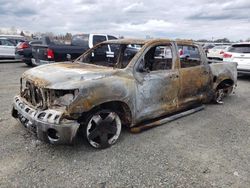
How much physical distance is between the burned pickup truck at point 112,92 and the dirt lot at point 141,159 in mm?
313

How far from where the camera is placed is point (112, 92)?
3.81 metres

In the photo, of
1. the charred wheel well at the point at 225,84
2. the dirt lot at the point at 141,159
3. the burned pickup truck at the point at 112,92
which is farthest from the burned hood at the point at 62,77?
the charred wheel well at the point at 225,84

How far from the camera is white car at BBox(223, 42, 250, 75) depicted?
390 inches

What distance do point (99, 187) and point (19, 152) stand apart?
1502 millimetres

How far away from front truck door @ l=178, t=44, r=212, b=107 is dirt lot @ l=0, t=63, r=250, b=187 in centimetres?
65

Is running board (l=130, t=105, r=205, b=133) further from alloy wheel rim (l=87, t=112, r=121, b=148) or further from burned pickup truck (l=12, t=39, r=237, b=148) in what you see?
alloy wheel rim (l=87, t=112, r=121, b=148)

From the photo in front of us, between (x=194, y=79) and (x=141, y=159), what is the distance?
2.46 m

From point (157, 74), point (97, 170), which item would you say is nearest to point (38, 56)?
point (157, 74)

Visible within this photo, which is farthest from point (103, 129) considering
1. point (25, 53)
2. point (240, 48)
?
point (25, 53)

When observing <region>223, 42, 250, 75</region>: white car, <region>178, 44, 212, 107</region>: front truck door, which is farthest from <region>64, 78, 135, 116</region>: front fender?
<region>223, 42, 250, 75</region>: white car

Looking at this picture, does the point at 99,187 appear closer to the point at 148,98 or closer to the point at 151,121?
the point at 148,98

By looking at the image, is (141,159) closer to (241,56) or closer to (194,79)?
(194,79)

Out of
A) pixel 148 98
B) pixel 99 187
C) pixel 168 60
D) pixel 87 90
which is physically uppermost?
pixel 168 60

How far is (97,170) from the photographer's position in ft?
11.0
